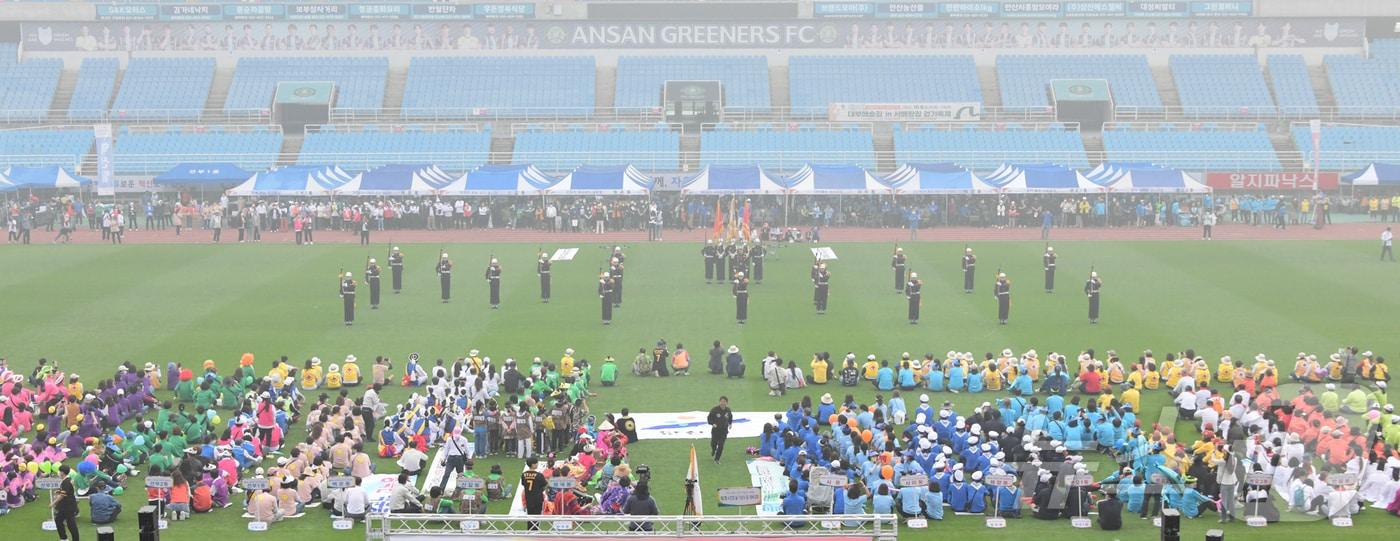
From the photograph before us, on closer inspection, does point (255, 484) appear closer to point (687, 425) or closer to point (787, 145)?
point (687, 425)

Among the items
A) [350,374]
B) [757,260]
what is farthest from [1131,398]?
[757,260]

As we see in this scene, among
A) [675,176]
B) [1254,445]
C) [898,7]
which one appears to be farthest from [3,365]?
[898,7]

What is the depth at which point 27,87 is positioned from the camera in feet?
285

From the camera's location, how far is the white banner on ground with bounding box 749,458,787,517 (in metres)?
24.4

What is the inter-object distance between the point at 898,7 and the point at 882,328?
54368mm

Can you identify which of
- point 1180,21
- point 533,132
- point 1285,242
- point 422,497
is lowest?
point 422,497

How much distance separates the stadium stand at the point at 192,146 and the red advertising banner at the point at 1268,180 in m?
46.0

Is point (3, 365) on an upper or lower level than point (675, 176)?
lower

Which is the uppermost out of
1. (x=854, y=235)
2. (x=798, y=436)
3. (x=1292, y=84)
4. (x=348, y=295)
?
(x=1292, y=84)

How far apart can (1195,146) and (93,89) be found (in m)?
61.1

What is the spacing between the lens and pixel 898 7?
90875 millimetres

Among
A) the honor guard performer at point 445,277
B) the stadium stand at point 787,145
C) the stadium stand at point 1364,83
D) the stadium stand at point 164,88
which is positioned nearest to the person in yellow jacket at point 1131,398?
the honor guard performer at point 445,277

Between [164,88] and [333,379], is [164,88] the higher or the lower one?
the higher one

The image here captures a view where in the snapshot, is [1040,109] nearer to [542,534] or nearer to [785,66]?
[785,66]
